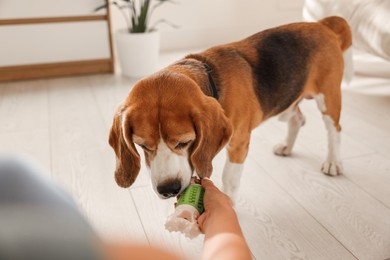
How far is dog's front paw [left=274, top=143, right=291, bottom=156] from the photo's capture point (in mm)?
2529

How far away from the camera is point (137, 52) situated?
3988mm

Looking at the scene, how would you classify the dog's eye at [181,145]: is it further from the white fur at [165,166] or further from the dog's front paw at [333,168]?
the dog's front paw at [333,168]

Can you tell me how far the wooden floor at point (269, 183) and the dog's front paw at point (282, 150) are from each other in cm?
5

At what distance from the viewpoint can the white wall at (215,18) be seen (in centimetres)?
514

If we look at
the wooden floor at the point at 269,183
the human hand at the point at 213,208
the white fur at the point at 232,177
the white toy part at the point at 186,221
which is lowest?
the wooden floor at the point at 269,183

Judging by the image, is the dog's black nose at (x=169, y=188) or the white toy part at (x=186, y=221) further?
the dog's black nose at (x=169, y=188)

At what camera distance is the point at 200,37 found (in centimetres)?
528

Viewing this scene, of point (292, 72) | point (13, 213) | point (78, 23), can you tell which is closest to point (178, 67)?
point (292, 72)

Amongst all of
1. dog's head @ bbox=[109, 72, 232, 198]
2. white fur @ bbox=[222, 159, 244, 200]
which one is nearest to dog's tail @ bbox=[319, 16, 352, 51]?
white fur @ bbox=[222, 159, 244, 200]

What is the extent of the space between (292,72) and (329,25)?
44cm

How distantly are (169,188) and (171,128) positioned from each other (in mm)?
219

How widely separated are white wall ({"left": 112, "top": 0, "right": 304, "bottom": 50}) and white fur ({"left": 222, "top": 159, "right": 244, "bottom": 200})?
3.46 meters

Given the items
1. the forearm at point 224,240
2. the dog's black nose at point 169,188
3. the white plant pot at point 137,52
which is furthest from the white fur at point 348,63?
the white plant pot at point 137,52

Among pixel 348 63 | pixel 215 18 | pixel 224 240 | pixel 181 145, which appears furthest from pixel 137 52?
pixel 224 240
